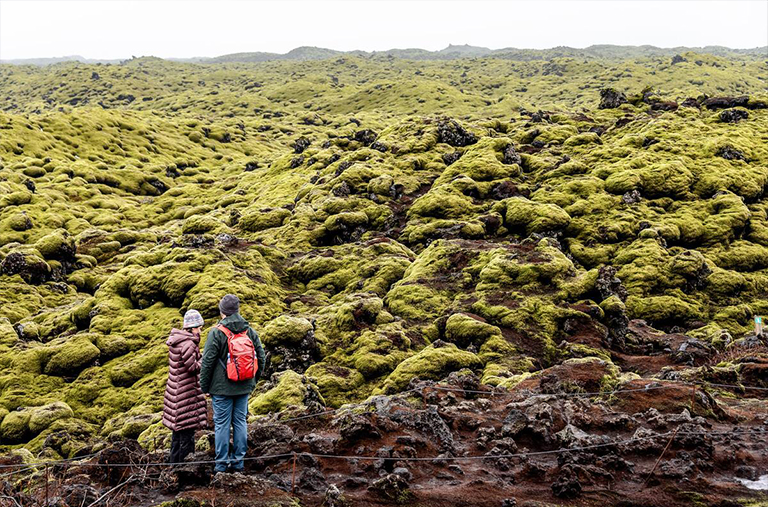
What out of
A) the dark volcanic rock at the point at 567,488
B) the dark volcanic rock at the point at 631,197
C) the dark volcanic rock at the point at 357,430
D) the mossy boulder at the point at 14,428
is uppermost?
the dark volcanic rock at the point at 631,197

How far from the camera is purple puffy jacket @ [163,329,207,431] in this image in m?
9.91

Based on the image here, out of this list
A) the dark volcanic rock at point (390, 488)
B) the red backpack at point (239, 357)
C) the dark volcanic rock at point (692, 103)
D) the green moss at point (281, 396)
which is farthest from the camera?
the dark volcanic rock at point (692, 103)

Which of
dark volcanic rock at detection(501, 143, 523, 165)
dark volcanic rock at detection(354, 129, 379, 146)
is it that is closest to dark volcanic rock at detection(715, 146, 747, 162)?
dark volcanic rock at detection(501, 143, 523, 165)

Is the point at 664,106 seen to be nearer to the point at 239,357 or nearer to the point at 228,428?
the point at 239,357

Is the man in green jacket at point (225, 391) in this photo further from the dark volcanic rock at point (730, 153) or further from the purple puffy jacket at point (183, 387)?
the dark volcanic rock at point (730, 153)

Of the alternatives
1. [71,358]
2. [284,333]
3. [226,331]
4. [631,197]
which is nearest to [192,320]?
[226,331]

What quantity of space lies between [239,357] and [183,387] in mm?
1640

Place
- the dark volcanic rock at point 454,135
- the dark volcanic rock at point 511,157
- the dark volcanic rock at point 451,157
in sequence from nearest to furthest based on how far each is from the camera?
the dark volcanic rock at point 511,157 < the dark volcanic rock at point 451,157 < the dark volcanic rock at point 454,135

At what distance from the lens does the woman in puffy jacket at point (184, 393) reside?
992 cm

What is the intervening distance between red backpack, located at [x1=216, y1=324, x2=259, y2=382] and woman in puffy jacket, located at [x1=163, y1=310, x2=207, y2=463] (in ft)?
2.94

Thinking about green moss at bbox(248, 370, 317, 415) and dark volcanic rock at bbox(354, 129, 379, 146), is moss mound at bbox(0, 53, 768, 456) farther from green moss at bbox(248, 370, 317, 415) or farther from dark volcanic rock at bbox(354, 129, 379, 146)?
dark volcanic rock at bbox(354, 129, 379, 146)

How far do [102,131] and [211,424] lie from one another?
69391mm

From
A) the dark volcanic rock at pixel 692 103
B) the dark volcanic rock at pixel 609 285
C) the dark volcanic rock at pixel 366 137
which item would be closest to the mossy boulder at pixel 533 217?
the dark volcanic rock at pixel 609 285

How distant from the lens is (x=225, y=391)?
9406mm
